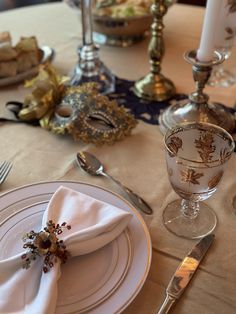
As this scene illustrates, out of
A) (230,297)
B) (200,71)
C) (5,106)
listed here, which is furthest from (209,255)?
(5,106)

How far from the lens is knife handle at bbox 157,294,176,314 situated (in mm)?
511

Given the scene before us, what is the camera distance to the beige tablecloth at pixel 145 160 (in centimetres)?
55

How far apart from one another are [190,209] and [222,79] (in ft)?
1.66

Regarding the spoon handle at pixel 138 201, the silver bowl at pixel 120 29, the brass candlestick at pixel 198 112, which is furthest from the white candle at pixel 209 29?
the silver bowl at pixel 120 29

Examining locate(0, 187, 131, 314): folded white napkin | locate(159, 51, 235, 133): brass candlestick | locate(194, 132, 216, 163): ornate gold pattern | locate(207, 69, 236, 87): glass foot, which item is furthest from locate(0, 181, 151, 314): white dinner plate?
locate(207, 69, 236, 87): glass foot

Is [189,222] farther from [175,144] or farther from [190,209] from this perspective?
[175,144]

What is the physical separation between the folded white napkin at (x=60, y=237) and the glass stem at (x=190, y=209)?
13cm

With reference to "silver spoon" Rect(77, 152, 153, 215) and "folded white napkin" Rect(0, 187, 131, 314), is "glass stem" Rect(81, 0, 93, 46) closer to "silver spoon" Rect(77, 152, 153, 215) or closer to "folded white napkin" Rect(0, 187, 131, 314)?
"silver spoon" Rect(77, 152, 153, 215)

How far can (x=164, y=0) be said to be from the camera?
0.91 metres

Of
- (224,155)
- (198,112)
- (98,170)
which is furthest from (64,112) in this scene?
(224,155)

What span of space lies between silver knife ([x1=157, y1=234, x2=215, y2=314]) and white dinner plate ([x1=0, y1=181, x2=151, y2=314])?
1.6 inches

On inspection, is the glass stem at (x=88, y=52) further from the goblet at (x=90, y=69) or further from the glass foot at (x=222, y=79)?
the glass foot at (x=222, y=79)

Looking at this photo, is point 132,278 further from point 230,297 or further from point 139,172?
point 139,172

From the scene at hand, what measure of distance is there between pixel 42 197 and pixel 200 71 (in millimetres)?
390
